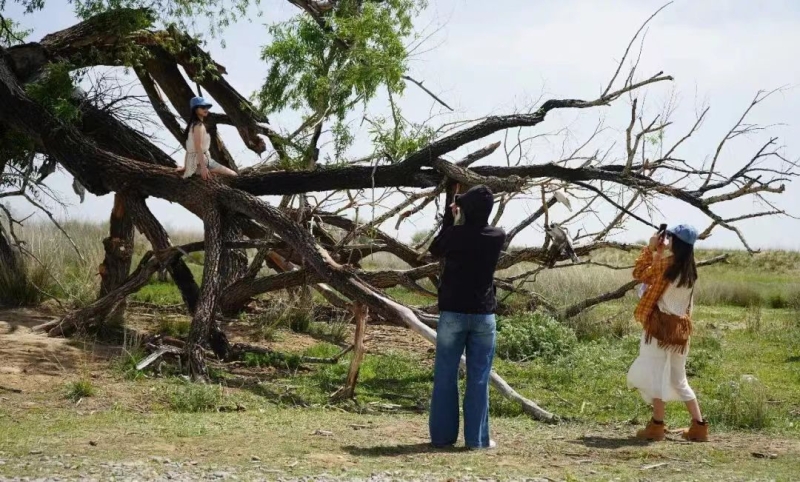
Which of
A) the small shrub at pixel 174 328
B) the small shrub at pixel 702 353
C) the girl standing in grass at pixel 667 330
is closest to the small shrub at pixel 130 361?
the small shrub at pixel 174 328

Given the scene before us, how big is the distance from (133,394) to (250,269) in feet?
16.4

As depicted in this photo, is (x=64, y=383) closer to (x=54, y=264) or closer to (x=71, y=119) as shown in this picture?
(x=71, y=119)

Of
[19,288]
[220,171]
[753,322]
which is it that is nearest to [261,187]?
[220,171]

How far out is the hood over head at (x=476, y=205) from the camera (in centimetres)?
768

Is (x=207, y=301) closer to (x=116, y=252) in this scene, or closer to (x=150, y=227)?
(x=150, y=227)

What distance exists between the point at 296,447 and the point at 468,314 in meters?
1.58

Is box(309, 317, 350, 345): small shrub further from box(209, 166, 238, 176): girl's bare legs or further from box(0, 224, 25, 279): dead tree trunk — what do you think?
box(0, 224, 25, 279): dead tree trunk

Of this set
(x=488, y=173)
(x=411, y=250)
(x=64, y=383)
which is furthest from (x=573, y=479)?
(x=411, y=250)

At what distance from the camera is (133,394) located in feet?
32.8

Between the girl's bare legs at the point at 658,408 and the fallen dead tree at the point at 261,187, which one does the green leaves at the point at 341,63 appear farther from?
the girl's bare legs at the point at 658,408

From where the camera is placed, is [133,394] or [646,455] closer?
[646,455]

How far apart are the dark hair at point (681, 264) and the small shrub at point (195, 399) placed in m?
4.29

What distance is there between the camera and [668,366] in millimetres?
8453

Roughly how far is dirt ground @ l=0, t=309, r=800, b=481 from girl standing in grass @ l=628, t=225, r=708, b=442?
262mm
